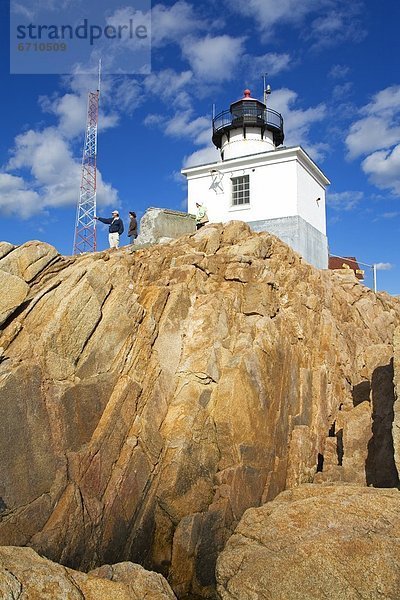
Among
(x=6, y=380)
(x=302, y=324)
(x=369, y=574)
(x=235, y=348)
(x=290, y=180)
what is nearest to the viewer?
(x=369, y=574)

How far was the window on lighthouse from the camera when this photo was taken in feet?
87.5

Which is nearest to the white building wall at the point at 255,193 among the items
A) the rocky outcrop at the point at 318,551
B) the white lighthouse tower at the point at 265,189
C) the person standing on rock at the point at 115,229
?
the white lighthouse tower at the point at 265,189

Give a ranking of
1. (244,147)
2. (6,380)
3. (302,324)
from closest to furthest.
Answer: (6,380), (302,324), (244,147)

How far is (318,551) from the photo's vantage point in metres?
9.70

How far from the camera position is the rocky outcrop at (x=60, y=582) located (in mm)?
7754

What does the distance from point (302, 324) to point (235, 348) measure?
4.76 meters

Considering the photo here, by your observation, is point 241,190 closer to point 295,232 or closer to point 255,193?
point 255,193

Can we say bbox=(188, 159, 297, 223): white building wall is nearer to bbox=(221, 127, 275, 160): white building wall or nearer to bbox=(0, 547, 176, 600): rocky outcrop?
bbox=(221, 127, 275, 160): white building wall

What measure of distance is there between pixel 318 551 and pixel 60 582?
478 centimetres

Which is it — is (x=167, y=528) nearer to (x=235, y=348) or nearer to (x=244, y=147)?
(x=235, y=348)

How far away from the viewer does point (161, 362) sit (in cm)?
1597

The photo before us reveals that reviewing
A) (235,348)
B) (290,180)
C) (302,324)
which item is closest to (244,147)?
(290,180)

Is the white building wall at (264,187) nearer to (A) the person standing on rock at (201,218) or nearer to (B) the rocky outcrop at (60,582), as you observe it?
(A) the person standing on rock at (201,218)

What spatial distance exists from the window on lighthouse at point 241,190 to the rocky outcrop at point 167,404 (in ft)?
19.0
